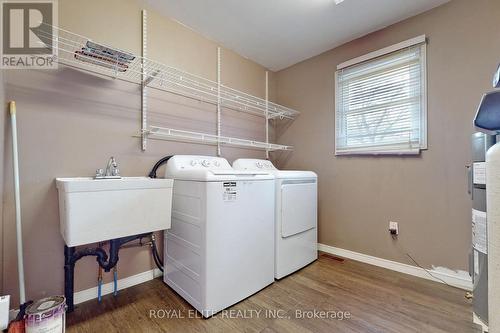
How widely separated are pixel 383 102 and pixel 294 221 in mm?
1468

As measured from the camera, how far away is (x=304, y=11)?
76.5 inches

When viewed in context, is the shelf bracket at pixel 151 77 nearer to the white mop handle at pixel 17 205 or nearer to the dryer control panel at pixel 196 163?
the dryer control panel at pixel 196 163

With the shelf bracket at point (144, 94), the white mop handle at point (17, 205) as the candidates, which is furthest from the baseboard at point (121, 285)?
the shelf bracket at point (144, 94)

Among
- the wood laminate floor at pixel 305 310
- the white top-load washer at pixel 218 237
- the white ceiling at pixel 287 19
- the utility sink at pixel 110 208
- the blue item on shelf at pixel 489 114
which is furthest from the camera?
the white ceiling at pixel 287 19

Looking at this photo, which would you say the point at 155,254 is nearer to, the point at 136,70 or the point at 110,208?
the point at 110,208

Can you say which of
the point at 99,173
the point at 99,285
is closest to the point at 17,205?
the point at 99,173

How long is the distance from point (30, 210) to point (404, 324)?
244 cm

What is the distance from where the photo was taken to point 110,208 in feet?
4.25

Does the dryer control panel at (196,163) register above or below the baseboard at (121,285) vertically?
above

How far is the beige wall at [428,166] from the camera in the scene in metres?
1.72

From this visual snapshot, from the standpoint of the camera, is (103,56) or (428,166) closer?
(103,56)

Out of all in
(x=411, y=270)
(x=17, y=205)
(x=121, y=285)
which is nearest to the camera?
(x=17, y=205)

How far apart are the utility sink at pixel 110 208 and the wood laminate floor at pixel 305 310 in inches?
21.8

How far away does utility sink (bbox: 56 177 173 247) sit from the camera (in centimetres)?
119
